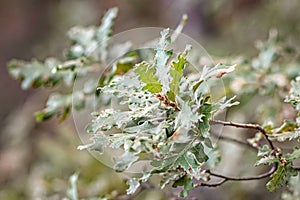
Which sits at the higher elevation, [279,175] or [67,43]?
[67,43]

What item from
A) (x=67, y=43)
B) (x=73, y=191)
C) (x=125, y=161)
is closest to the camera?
(x=125, y=161)

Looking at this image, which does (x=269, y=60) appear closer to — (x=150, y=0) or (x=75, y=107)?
(x=75, y=107)

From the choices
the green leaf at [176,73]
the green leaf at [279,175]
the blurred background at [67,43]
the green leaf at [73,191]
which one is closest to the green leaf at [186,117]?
the green leaf at [176,73]

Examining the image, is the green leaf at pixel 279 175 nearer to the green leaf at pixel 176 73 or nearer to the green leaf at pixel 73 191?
the green leaf at pixel 176 73

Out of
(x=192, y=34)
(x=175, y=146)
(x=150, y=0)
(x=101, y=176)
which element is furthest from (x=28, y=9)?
(x=175, y=146)

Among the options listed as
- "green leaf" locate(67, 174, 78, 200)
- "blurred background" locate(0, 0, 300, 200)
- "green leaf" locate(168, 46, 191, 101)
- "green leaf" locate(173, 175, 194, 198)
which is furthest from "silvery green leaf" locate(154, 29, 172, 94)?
"blurred background" locate(0, 0, 300, 200)

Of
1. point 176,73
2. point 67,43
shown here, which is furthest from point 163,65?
point 67,43

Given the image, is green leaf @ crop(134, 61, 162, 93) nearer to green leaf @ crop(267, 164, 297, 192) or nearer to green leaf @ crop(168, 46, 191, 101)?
green leaf @ crop(168, 46, 191, 101)

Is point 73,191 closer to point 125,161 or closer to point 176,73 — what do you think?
point 125,161
